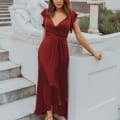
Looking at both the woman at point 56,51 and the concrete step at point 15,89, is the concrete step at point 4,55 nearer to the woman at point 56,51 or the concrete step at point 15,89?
the concrete step at point 15,89

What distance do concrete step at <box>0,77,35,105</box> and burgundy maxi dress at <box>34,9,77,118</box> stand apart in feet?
1.69

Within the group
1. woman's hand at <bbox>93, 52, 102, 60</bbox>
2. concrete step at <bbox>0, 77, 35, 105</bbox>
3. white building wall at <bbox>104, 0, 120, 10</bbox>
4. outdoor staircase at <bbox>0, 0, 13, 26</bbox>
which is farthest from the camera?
white building wall at <bbox>104, 0, 120, 10</bbox>

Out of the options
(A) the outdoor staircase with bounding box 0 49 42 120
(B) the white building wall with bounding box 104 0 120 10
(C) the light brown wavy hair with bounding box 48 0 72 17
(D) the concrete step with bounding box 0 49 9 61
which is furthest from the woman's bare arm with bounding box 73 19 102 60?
(B) the white building wall with bounding box 104 0 120 10

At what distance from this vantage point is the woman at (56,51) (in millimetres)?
2750

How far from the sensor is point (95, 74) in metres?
3.07

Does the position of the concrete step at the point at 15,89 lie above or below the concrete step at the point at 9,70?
below

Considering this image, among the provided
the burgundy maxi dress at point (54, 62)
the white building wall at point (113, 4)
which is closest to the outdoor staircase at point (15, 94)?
the burgundy maxi dress at point (54, 62)

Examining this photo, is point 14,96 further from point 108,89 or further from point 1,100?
point 108,89

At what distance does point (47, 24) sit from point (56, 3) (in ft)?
0.67

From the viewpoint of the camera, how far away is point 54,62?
2779 mm

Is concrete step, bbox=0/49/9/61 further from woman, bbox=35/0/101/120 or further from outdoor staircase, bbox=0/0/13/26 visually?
outdoor staircase, bbox=0/0/13/26

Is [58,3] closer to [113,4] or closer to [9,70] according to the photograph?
[9,70]

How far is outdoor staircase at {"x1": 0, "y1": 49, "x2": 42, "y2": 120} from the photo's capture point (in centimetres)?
312

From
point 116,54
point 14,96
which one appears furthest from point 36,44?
point 116,54
